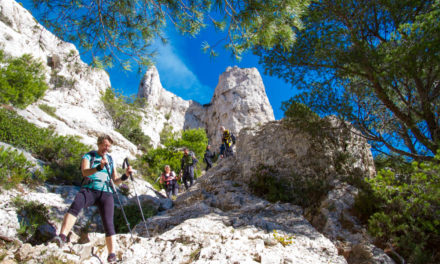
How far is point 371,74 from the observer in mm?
5461

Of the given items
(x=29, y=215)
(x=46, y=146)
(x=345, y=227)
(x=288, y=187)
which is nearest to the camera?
(x=29, y=215)

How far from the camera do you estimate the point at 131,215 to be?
641cm

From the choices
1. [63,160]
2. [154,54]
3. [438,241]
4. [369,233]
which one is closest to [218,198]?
[369,233]

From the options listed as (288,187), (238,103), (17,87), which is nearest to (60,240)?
(288,187)

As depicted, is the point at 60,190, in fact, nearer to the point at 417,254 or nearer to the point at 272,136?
the point at 272,136

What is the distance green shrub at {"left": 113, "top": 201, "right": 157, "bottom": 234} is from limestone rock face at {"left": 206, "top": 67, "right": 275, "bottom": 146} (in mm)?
31801

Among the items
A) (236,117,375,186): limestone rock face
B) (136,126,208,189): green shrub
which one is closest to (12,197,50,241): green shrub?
(236,117,375,186): limestone rock face

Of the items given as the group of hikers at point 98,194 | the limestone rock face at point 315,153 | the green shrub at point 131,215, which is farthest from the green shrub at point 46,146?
the limestone rock face at point 315,153

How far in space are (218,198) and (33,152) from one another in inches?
272

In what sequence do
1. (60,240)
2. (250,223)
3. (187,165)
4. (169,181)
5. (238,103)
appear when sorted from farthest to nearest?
(238,103) → (187,165) → (169,181) → (250,223) → (60,240)

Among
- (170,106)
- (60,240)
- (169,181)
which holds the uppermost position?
(170,106)

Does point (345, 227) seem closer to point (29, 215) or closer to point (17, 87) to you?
point (29, 215)

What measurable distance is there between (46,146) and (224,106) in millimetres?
34341

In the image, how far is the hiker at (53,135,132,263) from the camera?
3107 mm
